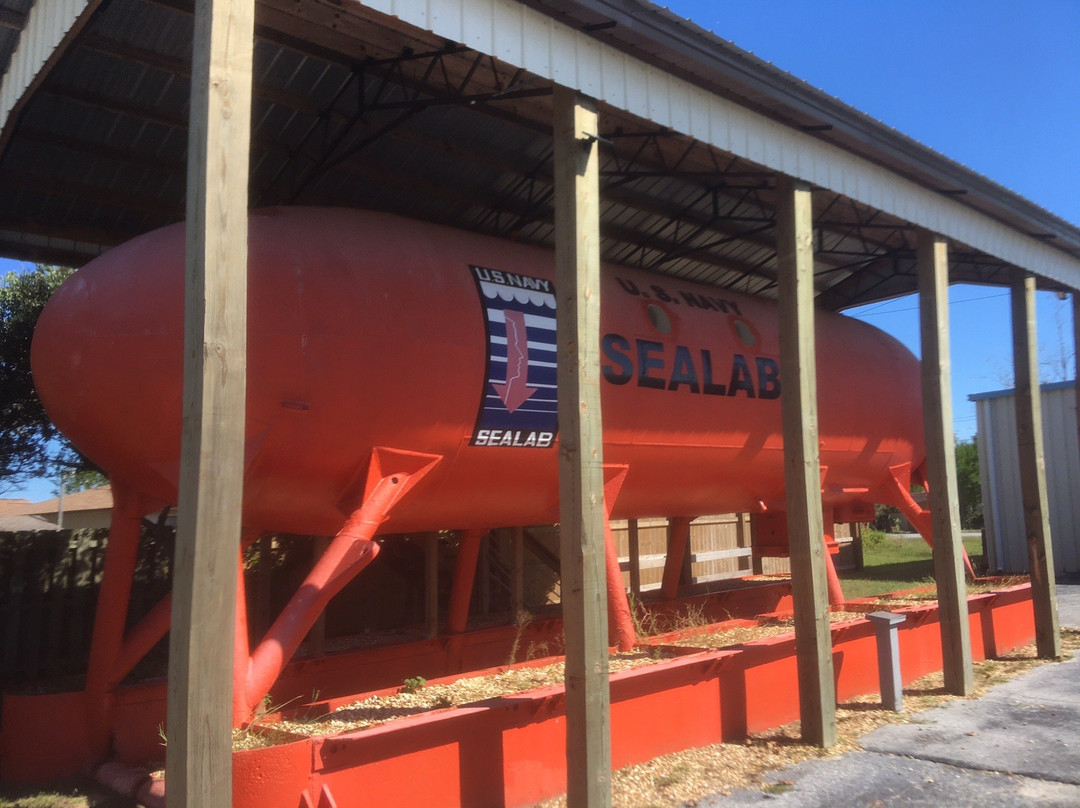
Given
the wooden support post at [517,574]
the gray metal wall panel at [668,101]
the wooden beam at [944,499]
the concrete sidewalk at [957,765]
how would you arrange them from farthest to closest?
the wooden support post at [517,574] → the wooden beam at [944,499] → the concrete sidewalk at [957,765] → the gray metal wall panel at [668,101]

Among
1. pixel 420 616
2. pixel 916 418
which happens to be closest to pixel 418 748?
pixel 420 616

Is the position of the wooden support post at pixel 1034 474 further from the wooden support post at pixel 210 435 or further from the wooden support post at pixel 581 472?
the wooden support post at pixel 210 435

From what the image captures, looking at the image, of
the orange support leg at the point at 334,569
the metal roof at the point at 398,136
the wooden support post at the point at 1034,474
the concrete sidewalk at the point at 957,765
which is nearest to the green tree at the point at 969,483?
the wooden support post at the point at 1034,474

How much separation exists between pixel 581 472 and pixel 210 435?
83.8 inches

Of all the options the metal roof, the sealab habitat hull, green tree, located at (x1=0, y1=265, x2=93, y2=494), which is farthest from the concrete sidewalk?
green tree, located at (x1=0, y1=265, x2=93, y2=494)

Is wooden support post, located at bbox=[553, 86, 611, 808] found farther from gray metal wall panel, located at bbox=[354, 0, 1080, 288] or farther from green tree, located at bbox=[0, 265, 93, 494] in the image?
green tree, located at bbox=[0, 265, 93, 494]

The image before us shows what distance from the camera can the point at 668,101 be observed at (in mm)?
5727

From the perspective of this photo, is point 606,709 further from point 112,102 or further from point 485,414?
point 112,102

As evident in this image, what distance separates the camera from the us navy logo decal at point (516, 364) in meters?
6.32

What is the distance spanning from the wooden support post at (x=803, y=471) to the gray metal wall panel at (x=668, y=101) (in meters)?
0.41

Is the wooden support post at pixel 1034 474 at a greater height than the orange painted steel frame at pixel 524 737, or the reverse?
the wooden support post at pixel 1034 474

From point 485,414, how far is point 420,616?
18.5 feet

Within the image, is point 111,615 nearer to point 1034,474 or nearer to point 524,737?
point 524,737

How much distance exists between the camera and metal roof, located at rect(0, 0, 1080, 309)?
571 cm
